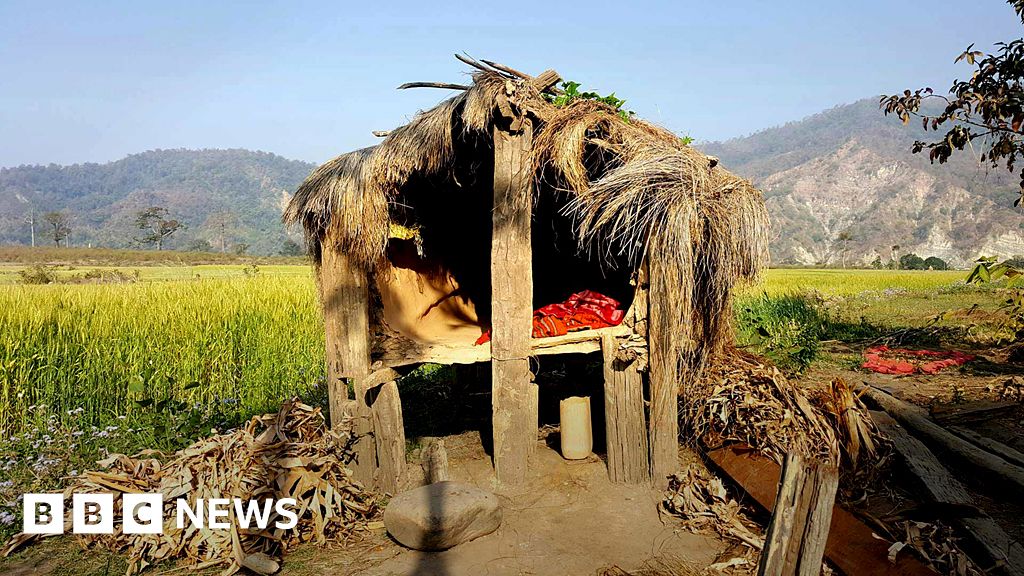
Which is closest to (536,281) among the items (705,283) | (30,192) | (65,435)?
(705,283)

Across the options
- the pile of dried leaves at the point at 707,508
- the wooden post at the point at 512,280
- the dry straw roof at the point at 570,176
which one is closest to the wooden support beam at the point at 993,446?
the pile of dried leaves at the point at 707,508

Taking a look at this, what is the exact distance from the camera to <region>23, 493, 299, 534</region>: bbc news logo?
3803mm

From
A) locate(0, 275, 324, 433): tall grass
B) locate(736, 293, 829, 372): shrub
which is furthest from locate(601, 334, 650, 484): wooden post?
locate(0, 275, 324, 433): tall grass

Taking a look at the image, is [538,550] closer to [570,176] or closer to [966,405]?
[570,176]

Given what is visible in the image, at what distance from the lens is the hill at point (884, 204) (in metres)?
66.8

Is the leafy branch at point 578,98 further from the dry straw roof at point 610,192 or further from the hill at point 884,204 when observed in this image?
the hill at point 884,204

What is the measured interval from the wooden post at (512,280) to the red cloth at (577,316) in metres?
0.39

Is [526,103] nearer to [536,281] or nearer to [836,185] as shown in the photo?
[536,281]

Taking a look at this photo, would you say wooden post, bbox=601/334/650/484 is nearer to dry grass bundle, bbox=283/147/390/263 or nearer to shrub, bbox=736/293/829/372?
dry grass bundle, bbox=283/147/390/263

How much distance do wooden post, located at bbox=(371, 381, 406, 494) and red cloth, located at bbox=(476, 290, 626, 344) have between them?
83cm

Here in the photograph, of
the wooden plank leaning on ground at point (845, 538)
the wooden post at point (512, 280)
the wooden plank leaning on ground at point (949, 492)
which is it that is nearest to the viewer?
the wooden plank leaning on ground at point (845, 538)

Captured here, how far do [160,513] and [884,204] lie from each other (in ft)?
307

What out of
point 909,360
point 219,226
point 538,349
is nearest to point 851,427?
point 538,349

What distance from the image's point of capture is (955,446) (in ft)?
15.3
